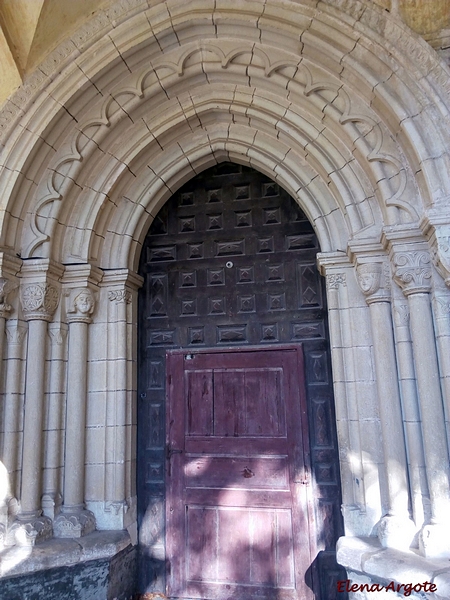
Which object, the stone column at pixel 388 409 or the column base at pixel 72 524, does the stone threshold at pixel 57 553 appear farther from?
the stone column at pixel 388 409

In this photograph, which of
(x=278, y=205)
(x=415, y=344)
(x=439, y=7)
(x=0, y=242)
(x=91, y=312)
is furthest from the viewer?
(x=278, y=205)

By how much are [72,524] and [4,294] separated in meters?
1.82

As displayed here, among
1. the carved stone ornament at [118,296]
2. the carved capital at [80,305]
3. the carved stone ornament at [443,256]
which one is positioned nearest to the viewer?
the carved stone ornament at [443,256]

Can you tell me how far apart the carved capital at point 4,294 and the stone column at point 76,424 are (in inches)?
18.3

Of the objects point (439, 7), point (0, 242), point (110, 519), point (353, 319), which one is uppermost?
point (439, 7)

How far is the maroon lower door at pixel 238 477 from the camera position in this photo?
3594 mm

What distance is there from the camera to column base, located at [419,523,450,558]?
271 centimetres

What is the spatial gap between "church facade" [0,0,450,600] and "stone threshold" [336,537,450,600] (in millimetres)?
32

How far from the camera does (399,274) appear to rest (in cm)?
317

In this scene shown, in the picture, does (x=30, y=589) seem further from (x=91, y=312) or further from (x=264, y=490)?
(x=91, y=312)

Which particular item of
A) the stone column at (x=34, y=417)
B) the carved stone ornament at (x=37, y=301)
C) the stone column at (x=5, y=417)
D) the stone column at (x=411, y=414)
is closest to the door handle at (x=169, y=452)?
the stone column at (x=34, y=417)

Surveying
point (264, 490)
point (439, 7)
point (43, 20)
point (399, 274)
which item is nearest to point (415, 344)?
point (399, 274)

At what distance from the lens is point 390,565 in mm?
2715

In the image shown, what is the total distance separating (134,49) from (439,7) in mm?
2302
